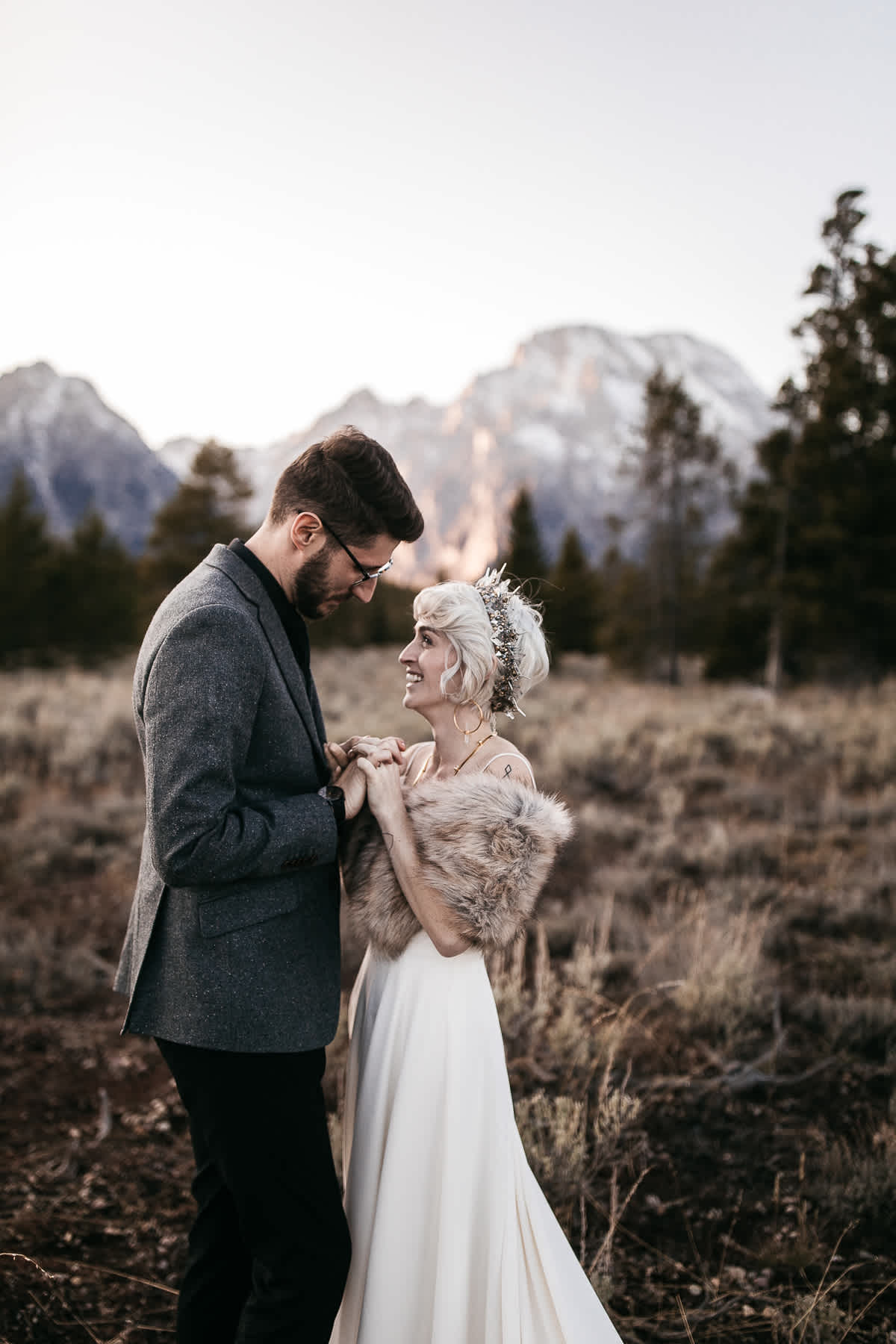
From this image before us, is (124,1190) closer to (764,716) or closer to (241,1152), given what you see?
(241,1152)

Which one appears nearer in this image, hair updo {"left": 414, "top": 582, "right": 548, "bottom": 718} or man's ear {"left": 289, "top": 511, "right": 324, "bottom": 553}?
man's ear {"left": 289, "top": 511, "right": 324, "bottom": 553}

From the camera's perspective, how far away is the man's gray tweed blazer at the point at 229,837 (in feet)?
5.71

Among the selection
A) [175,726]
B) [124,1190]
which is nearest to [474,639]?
[175,726]

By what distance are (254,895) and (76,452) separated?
174m

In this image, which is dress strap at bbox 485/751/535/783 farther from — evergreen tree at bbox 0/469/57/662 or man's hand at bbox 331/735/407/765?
evergreen tree at bbox 0/469/57/662

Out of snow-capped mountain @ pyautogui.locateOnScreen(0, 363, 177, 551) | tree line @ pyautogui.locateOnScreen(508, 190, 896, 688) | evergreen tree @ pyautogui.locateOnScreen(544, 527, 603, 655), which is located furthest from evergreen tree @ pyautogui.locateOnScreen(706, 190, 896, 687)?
snow-capped mountain @ pyautogui.locateOnScreen(0, 363, 177, 551)

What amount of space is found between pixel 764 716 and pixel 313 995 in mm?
14043

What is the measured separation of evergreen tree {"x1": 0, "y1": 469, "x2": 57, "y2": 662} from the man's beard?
19927 millimetres

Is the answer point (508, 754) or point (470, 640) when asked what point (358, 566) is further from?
point (508, 754)

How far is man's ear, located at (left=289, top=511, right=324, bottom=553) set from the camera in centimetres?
210

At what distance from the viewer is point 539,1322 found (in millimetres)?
2254

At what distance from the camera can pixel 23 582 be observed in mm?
19953

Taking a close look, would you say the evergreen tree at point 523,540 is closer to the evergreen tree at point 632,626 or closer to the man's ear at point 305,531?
the evergreen tree at point 632,626

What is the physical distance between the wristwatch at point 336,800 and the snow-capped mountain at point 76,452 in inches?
5961
